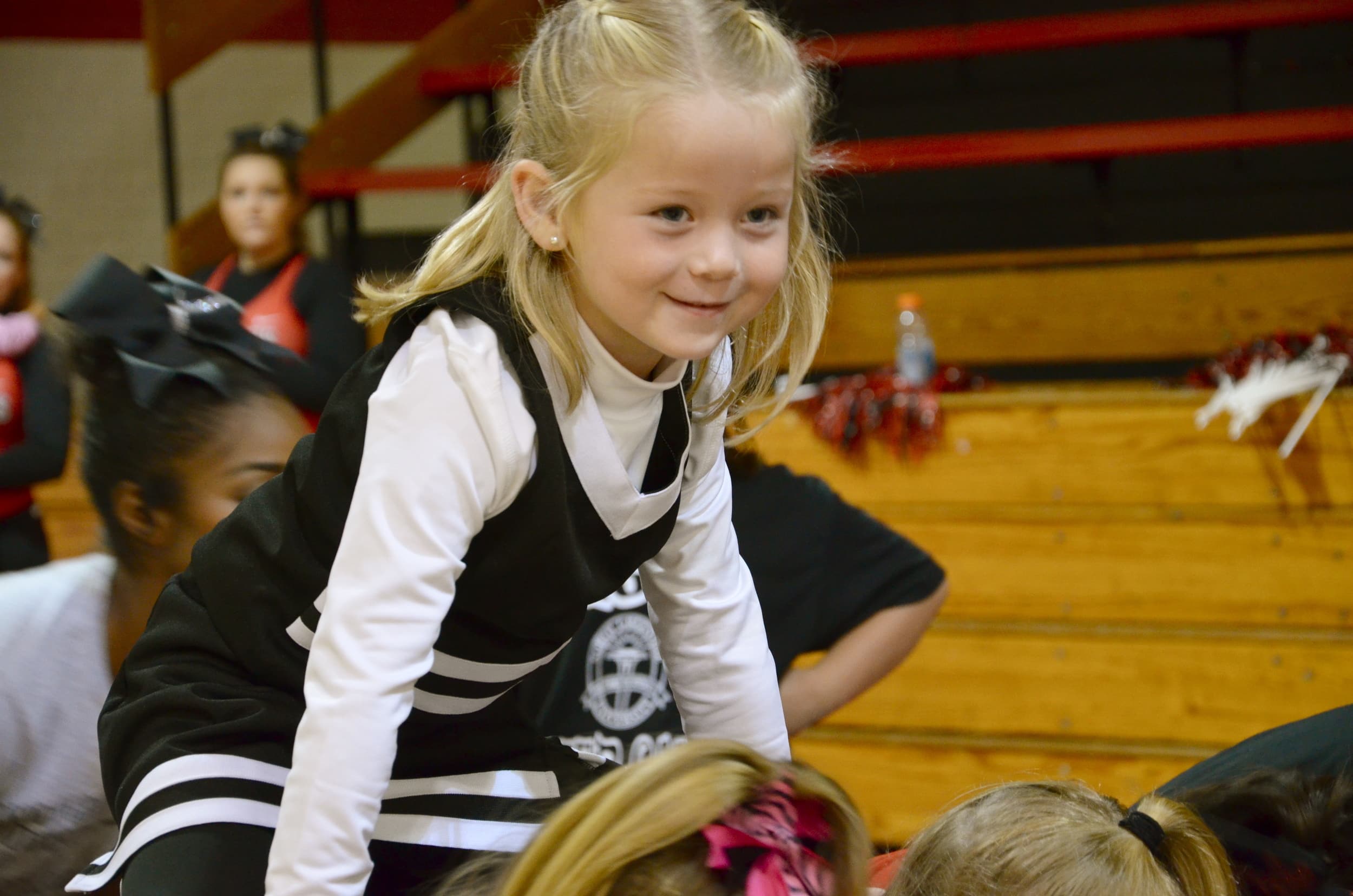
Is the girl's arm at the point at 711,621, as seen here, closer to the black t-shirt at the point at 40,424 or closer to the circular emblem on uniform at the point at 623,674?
the circular emblem on uniform at the point at 623,674

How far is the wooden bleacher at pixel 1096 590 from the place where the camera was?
2.35 metres

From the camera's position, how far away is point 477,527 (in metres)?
0.95

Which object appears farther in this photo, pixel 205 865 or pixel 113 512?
pixel 113 512

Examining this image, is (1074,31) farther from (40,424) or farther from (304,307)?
(40,424)

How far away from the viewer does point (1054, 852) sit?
89cm

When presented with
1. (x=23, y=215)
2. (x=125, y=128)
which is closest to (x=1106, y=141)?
(x=23, y=215)

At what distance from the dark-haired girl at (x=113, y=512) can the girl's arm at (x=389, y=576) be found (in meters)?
0.50

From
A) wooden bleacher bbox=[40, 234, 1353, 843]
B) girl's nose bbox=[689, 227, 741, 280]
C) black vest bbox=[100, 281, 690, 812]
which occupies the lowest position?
wooden bleacher bbox=[40, 234, 1353, 843]

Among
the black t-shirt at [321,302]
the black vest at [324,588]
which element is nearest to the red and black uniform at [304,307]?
the black t-shirt at [321,302]

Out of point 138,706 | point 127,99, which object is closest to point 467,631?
point 138,706

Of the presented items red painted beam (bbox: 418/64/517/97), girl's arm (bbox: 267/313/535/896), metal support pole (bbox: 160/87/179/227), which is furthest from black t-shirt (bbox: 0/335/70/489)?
girl's arm (bbox: 267/313/535/896)

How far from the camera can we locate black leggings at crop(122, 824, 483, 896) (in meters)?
0.95

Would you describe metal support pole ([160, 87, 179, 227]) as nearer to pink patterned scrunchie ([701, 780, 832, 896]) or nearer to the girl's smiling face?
the girl's smiling face

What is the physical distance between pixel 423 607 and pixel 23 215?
88.0 inches
